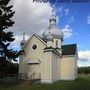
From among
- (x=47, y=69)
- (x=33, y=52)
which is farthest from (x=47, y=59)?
(x=33, y=52)

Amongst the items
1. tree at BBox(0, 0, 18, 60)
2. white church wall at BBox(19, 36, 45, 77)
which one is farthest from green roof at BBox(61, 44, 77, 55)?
tree at BBox(0, 0, 18, 60)

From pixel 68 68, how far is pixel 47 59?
1053 cm

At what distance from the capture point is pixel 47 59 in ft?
116

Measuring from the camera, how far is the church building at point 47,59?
117 feet

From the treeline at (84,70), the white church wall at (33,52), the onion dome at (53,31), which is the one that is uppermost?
the onion dome at (53,31)

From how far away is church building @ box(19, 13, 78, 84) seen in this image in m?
35.6

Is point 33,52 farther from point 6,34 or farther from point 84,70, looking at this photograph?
point 84,70

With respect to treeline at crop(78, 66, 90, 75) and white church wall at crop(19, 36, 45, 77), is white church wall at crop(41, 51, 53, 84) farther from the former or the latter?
treeline at crop(78, 66, 90, 75)

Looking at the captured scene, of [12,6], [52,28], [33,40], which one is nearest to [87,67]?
[52,28]

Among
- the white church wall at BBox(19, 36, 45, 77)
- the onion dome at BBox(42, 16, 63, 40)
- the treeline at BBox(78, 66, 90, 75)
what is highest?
the onion dome at BBox(42, 16, 63, 40)

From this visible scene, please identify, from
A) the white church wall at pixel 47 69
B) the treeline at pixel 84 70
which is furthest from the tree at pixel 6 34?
the treeline at pixel 84 70

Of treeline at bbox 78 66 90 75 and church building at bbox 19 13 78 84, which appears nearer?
church building at bbox 19 13 78 84

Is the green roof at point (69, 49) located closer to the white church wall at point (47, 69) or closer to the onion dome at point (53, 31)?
the onion dome at point (53, 31)

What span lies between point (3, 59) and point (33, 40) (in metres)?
10.7
